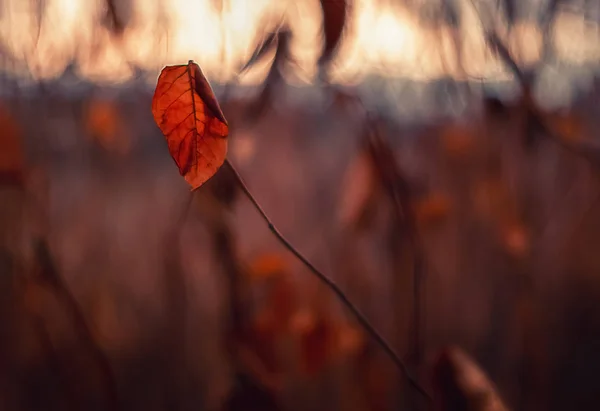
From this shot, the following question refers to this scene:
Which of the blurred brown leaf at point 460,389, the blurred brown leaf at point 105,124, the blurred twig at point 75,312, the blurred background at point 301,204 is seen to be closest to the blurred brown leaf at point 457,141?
the blurred background at point 301,204

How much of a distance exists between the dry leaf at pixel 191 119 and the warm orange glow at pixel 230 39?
0.89 ft

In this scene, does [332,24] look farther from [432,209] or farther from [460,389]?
[460,389]

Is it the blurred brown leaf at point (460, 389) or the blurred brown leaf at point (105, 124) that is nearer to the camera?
the blurred brown leaf at point (460, 389)

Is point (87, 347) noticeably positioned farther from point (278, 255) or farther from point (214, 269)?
point (278, 255)

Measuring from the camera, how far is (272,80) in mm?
888

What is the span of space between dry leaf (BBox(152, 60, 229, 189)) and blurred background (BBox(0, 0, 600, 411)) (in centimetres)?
26

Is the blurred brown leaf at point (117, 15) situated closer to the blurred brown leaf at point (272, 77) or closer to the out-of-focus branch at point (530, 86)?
the blurred brown leaf at point (272, 77)

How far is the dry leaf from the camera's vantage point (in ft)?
2.02

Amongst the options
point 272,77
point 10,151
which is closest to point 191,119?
point 272,77

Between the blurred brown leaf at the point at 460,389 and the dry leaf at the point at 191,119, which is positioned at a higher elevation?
the dry leaf at the point at 191,119

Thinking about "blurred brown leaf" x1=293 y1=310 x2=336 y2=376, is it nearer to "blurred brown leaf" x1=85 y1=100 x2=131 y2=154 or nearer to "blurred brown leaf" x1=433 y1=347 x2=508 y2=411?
"blurred brown leaf" x1=433 y1=347 x2=508 y2=411

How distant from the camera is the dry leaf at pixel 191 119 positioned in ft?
2.02

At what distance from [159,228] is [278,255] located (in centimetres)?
22

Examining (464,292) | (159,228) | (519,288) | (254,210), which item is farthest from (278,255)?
(519,288)
